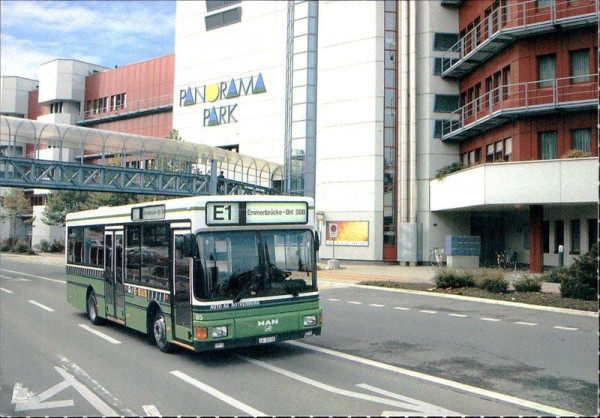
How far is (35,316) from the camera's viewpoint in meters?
15.9

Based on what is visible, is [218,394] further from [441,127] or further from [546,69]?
[441,127]

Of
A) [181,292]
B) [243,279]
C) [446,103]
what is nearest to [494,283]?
[243,279]

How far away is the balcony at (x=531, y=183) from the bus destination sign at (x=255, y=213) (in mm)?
20002

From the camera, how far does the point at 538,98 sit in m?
30.5

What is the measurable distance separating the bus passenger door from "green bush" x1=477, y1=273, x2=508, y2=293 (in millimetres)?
14060

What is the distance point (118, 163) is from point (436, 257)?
2677 cm

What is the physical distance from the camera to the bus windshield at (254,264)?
906 centimetres

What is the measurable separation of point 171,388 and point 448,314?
32.5ft

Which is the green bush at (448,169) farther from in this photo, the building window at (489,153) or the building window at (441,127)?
the building window at (441,127)

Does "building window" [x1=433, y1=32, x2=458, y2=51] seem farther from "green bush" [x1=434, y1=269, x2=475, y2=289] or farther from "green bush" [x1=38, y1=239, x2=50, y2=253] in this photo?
"green bush" [x1=38, y1=239, x2=50, y2=253]

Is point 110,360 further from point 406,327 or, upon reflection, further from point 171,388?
point 406,327

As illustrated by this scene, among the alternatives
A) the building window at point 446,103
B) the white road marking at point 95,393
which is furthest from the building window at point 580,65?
the white road marking at point 95,393

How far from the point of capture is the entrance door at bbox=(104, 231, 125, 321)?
1207cm

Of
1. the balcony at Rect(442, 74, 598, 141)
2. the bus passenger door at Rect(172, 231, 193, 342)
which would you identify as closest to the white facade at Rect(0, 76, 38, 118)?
the balcony at Rect(442, 74, 598, 141)
